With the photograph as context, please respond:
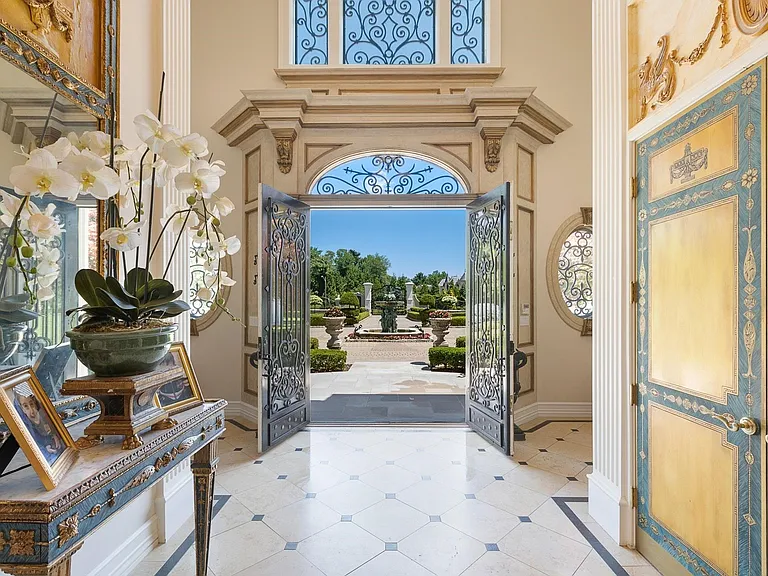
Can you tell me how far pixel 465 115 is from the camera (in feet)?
14.4

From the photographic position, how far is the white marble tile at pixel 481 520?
2.47 meters

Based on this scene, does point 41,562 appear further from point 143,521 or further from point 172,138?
point 143,521

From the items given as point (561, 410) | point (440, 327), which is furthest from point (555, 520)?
point (440, 327)

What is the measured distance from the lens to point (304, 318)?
4465mm

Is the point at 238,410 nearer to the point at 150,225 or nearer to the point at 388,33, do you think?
the point at 150,225

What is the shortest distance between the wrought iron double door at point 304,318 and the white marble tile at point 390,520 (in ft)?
4.37

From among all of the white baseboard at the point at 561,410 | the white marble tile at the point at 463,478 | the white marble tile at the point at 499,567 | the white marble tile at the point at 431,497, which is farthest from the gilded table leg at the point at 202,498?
the white baseboard at the point at 561,410

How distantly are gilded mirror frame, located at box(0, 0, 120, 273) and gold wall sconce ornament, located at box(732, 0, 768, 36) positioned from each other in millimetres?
2706

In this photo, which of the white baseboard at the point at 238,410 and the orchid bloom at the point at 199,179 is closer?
the orchid bloom at the point at 199,179

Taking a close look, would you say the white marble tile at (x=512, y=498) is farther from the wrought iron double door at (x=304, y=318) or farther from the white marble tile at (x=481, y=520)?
the wrought iron double door at (x=304, y=318)

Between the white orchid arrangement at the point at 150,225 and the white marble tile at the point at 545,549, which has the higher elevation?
the white orchid arrangement at the point at 150,225

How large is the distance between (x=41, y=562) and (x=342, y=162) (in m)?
4.18

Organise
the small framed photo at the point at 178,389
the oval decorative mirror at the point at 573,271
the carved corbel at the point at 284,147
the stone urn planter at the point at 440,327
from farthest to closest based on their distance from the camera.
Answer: the stone urn planter at the point at 440,327
the oval decorative mirror at the point at 573,271
the carved corbel at the point at 284,147
the small framed photo at the point at 178,389

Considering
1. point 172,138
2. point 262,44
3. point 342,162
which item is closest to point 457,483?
point 172,138
